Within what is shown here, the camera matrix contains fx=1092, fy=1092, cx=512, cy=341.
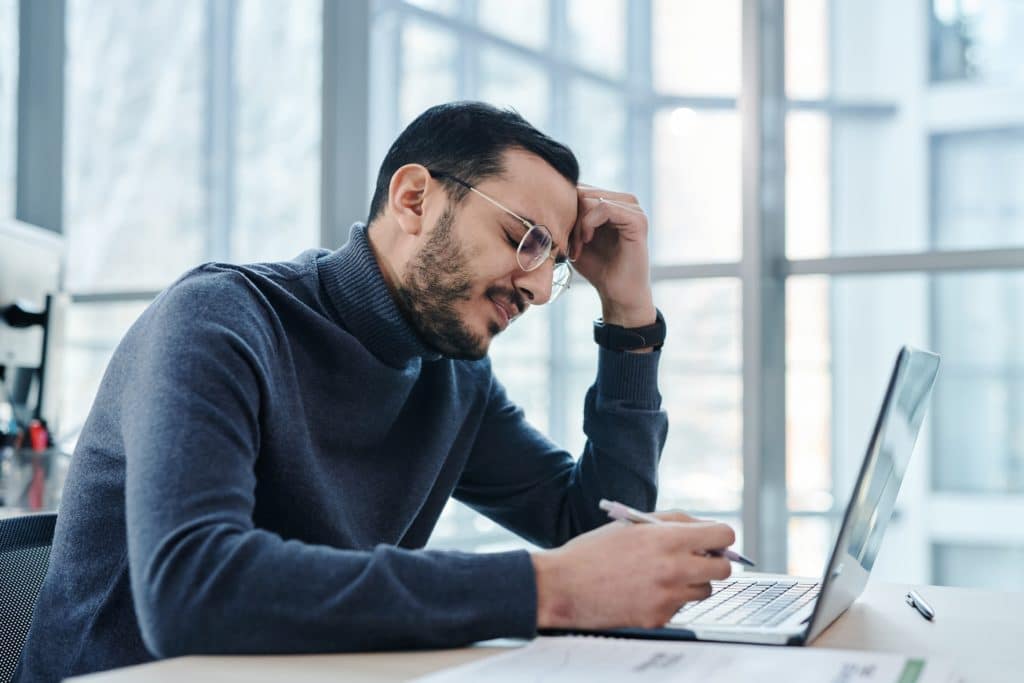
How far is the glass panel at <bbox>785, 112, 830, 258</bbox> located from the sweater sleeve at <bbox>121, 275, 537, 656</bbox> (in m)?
2.24

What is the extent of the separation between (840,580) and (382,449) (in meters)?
0.64

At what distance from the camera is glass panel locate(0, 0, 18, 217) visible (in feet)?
12.1

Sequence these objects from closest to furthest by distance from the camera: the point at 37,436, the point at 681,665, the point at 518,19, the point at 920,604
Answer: the point at 681,665, the point at 920,604, the point at 37,436, the point at 518,19

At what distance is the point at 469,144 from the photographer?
56.9 inches

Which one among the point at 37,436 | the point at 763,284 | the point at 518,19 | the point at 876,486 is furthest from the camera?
the point at 518,19

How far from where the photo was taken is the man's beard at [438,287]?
4.75 ft

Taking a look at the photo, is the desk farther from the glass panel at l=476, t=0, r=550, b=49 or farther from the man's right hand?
the glass panel at l=476, t=0, r=550, b=49

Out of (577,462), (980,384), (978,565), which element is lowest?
(978,565)

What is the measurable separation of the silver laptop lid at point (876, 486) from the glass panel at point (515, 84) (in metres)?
2.16

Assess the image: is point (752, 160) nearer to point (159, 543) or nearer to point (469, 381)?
point (469, 381)

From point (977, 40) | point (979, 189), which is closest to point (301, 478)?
point (979, 189)

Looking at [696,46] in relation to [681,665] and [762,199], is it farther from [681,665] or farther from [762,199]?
[681,665]

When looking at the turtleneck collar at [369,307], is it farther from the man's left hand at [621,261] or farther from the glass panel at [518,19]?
the glass panel at [518,19]

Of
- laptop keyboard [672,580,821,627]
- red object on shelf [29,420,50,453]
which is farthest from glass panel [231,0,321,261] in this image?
laptop keyboard [672,580,821,627]
